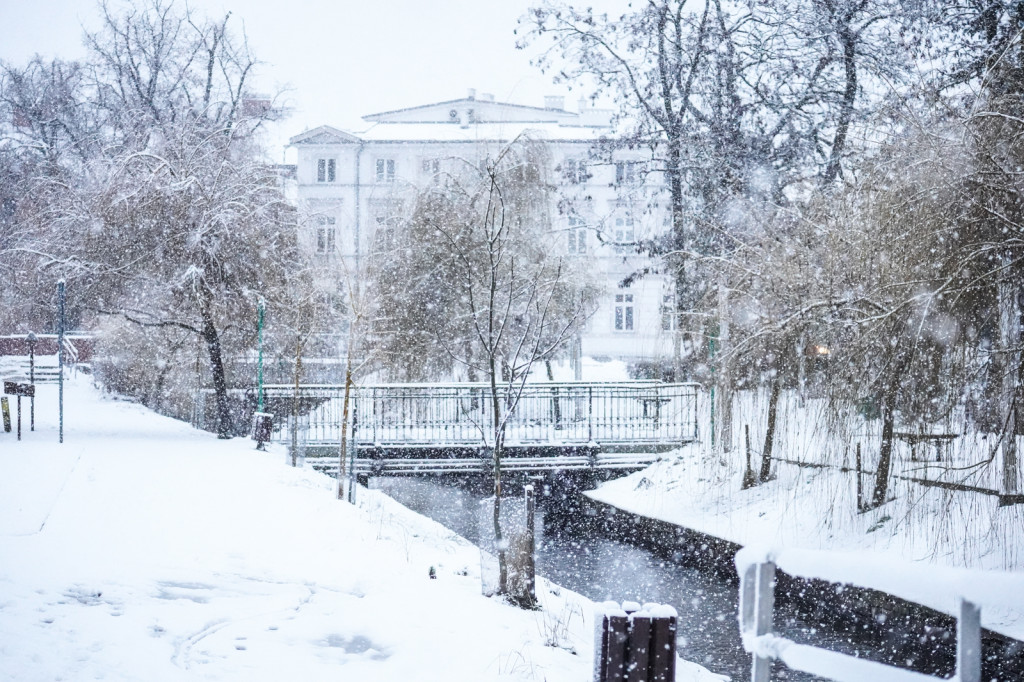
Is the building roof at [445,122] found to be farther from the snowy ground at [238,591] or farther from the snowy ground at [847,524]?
the snowy ground at [238,591]

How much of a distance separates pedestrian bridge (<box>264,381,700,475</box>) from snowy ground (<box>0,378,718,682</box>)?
4193 mm

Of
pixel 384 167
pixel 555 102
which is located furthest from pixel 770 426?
pixel 555 102

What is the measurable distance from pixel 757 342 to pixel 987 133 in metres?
3.96

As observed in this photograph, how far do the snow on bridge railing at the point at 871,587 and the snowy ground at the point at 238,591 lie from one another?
A: 8.99ft

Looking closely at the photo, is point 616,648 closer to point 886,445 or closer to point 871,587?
point 871,587

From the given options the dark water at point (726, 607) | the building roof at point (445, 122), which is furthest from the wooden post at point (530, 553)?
the building roof at point (445, 122)

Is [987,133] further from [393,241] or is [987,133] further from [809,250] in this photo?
[393,241]

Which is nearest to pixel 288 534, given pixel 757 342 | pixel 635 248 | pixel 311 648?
pixel 311 648

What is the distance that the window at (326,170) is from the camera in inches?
1816

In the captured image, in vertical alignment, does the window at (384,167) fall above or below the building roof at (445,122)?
below

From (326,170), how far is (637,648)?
44.2m

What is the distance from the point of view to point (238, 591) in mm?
7250

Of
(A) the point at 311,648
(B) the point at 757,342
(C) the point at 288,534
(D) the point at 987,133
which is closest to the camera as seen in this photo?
(A) the point at 311,648

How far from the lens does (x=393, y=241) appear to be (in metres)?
24.2
